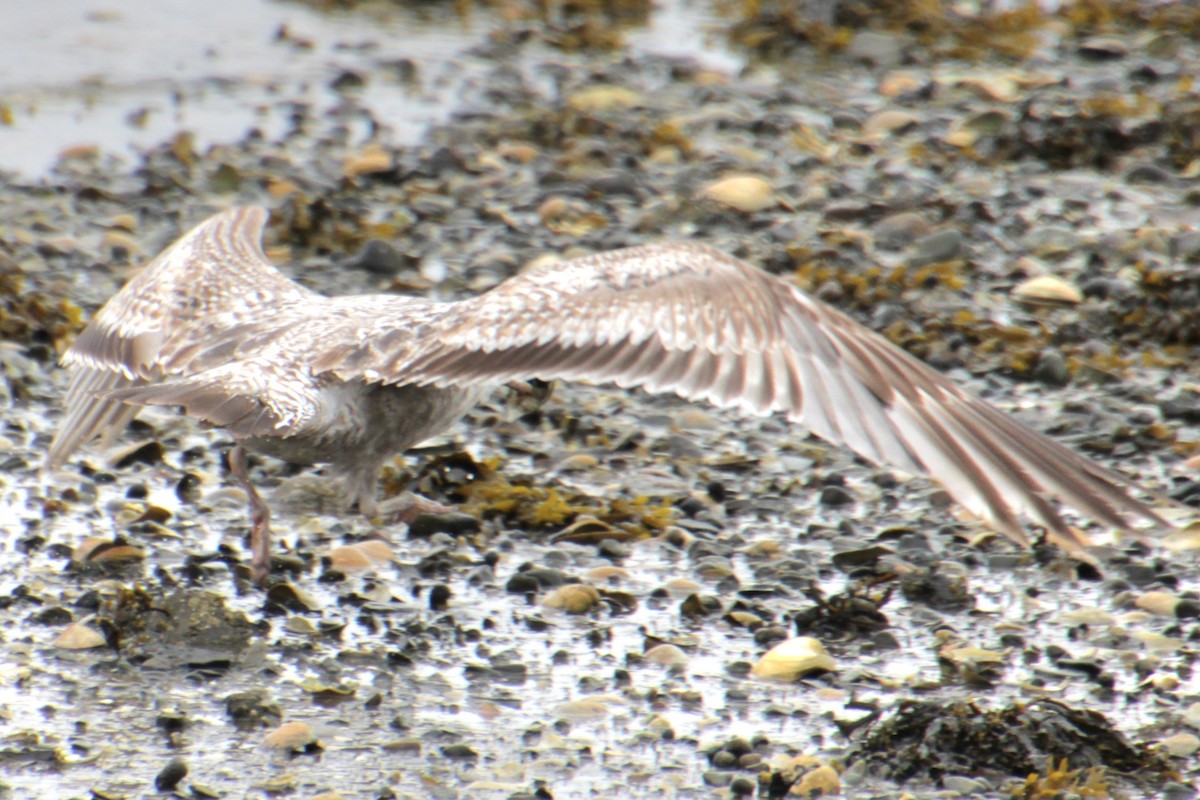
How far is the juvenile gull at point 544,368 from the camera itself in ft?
15.4

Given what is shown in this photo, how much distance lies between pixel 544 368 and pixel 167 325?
1624 millimetres

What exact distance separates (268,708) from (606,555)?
1.50m

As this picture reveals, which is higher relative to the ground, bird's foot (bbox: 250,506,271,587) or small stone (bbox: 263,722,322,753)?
bird's foot (bbox: 250,506,271,587)

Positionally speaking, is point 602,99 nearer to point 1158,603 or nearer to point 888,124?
point 888,124

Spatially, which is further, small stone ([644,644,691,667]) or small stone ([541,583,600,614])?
small stone ([541,583,600,614])

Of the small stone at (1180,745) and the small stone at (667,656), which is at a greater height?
the small stone at (1180,745)

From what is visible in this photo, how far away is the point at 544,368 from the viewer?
5.09 m

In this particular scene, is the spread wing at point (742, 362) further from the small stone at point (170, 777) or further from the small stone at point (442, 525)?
the small stone at point (170, 777)

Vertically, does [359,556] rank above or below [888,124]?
below

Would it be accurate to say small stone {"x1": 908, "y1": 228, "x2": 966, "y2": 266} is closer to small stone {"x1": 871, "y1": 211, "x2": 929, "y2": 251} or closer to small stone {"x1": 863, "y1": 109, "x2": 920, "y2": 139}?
small stone {"x1": 871, "y1": 211, "x2": 929, "y2": 251}

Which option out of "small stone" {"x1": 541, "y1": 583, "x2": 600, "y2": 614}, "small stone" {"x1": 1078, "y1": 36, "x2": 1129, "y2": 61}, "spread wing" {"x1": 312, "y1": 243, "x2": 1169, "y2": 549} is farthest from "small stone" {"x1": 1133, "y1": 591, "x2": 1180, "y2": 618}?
"small stone" {"x1": 1078, "y1": 36, "x2": 1129, "y2": 61}

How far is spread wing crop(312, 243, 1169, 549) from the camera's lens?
15.1 feet

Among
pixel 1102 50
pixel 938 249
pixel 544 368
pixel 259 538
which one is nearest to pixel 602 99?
pixel 938 249

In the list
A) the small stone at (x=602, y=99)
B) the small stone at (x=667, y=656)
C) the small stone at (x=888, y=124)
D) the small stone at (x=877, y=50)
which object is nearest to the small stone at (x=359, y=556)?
the small stone at (x=667, y=656)
